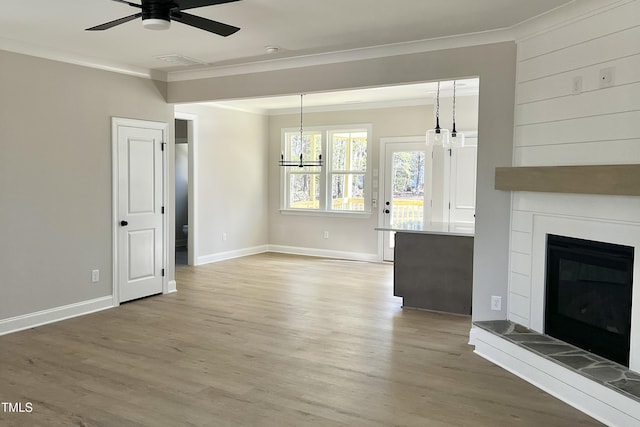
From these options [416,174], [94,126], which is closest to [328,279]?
[416,174]

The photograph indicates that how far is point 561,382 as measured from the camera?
330 centimetres

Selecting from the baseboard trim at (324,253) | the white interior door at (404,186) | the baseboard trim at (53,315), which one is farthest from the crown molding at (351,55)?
the baseboard trim at (324,253)

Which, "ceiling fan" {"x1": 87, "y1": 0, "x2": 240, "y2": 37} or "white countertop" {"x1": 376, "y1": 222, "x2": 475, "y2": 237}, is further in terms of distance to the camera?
"white countertop" {"x1": 376, "y1": 222, "x2": 475, "y2": 237}

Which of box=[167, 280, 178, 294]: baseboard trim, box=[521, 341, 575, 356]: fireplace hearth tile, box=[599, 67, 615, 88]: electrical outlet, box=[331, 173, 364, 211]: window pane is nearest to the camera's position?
box=[599, 67, 615, 88]: electrical outlet

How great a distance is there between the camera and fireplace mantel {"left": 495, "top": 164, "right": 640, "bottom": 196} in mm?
3051

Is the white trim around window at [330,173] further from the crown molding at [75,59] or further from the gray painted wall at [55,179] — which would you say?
the gray painted wall at [55,179]

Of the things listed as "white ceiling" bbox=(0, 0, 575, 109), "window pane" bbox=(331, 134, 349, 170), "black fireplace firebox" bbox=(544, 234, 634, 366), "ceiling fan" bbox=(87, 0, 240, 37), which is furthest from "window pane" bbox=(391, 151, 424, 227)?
"ceiling fan" bbox=(87, 0, 240, 37)

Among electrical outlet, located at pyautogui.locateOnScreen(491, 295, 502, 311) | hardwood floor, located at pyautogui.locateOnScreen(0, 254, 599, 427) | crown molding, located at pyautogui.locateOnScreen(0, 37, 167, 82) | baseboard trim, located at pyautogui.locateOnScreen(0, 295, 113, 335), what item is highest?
crown molding, located at pyautogui.locateOnScreen(0, 37, 167, 82)

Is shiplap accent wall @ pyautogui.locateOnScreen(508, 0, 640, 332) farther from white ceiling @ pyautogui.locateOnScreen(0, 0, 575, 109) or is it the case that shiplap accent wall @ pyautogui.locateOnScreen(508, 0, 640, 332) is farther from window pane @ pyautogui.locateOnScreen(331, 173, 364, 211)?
window pane @ pyautogui.locateOnScreen(331, 173, 364, 211)

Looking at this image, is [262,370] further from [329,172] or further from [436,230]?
[329,172]

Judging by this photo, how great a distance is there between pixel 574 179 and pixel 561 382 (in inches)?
53.0

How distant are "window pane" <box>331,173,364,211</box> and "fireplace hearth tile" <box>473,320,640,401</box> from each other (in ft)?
15.6

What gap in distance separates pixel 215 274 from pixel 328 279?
1.67 meters

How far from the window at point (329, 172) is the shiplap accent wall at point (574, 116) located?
15.0ft
